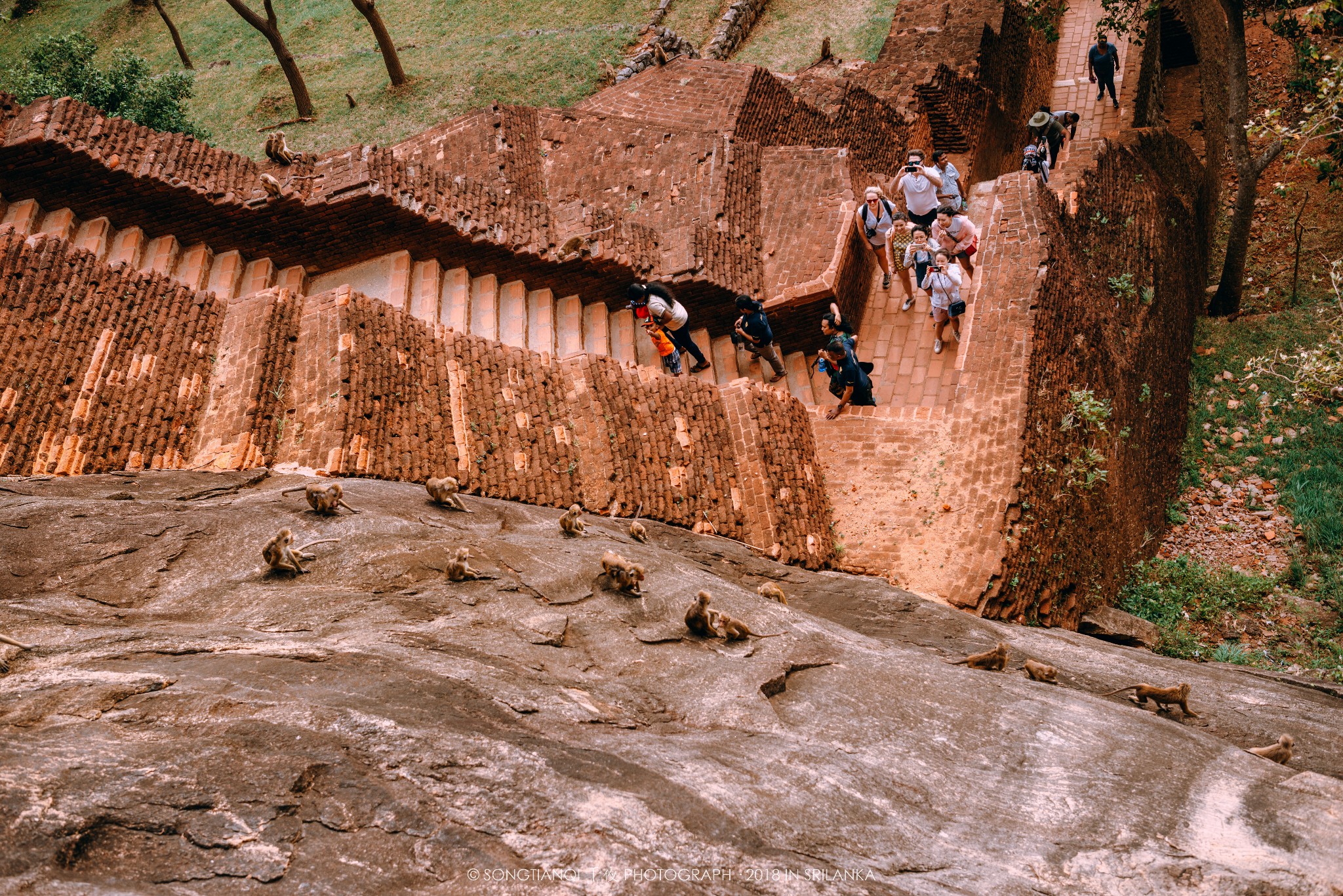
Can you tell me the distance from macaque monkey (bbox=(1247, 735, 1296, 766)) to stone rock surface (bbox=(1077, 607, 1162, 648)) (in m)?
3.91

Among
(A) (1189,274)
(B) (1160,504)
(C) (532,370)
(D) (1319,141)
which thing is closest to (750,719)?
(C) (532,370)

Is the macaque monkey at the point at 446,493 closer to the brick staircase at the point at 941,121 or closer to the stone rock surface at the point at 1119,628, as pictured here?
the stone rock surface at the point at 1119,628

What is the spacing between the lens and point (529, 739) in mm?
4371

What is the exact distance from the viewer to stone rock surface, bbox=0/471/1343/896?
365 cm

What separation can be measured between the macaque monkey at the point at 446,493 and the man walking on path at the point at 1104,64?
50.2ft

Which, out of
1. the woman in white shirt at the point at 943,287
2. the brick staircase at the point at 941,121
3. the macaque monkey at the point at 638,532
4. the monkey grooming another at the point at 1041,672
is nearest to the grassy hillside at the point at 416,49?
the brick staircase at the point at 941,121

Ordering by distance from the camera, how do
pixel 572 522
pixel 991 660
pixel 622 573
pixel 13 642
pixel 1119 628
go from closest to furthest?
pixel 13 642 < pixel 622 573 < pixel 991 660 < pixel 572 522 < pixel 1119 628

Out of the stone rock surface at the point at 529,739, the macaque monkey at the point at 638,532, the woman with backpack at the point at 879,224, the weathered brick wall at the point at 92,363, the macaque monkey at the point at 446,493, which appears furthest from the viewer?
the woman with backpack at the point at 879,224

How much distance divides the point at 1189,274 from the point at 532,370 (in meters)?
11.4

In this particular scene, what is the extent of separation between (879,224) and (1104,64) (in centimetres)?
850

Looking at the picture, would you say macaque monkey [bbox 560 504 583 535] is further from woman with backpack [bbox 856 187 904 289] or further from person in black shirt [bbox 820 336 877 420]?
woman with backpack [bbox 856 187 904 289]

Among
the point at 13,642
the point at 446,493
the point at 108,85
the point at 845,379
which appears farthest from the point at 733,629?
the point at 108,85

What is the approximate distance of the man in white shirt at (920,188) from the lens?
40.1ft

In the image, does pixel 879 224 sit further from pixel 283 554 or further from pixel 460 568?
pixel 283 554
